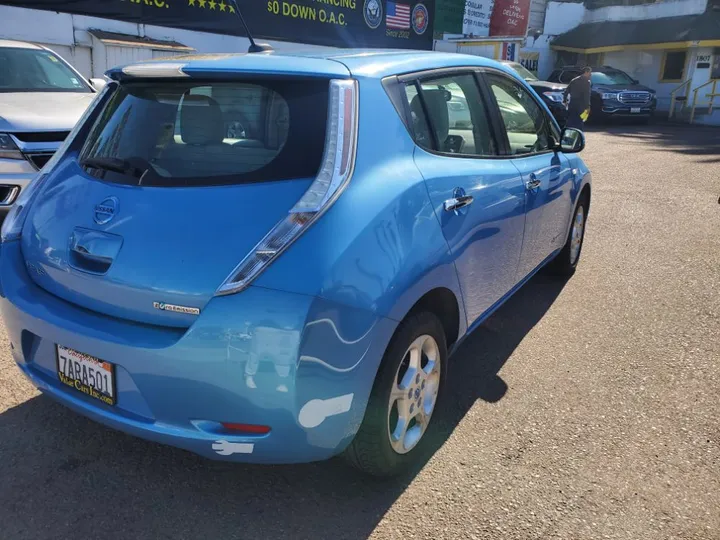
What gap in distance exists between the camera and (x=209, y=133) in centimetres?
258

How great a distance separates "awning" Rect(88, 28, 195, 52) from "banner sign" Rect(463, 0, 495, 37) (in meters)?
14.1

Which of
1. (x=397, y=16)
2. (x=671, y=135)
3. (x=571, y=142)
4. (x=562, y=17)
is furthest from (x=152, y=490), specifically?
(x=562, y=17)

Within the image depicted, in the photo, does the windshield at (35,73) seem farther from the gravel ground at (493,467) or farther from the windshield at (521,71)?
the windshield at (521,71)

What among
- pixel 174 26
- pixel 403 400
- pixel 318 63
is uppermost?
pixel 174 26

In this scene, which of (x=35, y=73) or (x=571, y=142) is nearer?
(x=571, y=142)

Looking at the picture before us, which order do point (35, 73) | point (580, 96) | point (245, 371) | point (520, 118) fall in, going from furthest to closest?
point (580, 96)
point (35, 73)
point (520, 118)
point (245, 371)

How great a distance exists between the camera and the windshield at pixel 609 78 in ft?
70.6

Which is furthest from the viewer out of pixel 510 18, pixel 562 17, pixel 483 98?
pixel 562 17

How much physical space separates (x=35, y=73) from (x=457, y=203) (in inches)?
244

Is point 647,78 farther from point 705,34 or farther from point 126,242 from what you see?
point 126,242

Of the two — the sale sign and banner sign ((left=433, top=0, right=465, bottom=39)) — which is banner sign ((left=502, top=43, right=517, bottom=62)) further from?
the sale sign

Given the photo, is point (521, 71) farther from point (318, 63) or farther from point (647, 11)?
point (318, 63)

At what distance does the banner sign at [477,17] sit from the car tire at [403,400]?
25332mm

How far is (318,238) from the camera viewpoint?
7.00 feet
